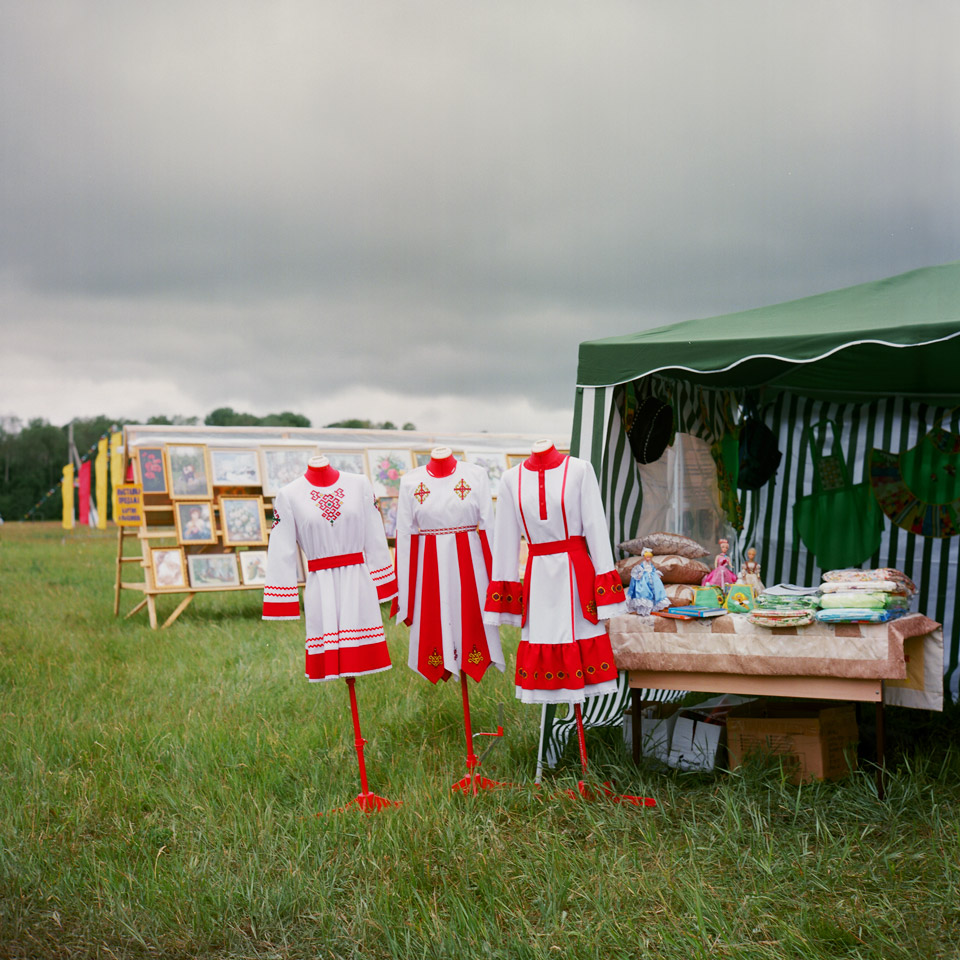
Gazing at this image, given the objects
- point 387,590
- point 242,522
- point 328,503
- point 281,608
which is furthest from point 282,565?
point 242,522

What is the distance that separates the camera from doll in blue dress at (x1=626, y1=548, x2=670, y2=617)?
13.1 feet

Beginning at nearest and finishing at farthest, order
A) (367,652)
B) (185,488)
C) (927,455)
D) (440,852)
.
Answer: (440,852) < (367,652) < (927,455) < (185,488)

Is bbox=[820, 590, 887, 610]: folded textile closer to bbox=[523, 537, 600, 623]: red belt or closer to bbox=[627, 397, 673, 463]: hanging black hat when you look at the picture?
bbox=[523, 537, 600, 623]: red belt

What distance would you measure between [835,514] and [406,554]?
3179 millimetres

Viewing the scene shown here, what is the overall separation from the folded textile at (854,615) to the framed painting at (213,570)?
6347mm

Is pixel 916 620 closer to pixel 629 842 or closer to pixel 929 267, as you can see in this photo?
pixel 629 842

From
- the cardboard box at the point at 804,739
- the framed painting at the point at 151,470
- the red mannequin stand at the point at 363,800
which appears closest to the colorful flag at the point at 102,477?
the framed painting at the point at 151,470

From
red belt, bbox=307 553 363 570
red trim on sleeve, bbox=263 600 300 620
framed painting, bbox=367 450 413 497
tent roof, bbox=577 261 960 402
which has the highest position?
tent roof, bbox=577 261 960 402

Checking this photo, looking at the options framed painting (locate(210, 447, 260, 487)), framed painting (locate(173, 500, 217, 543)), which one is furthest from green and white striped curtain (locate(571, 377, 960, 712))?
framed painting (locate(173, 500, 217, 543))

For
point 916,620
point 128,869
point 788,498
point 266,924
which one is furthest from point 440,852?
point 788,498

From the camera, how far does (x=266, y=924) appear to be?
10.1 feet

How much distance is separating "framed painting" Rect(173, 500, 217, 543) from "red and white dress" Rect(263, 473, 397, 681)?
5.11 meters

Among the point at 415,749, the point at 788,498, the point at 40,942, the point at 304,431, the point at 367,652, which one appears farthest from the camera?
the point at 304,431

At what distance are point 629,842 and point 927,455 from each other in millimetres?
3347
